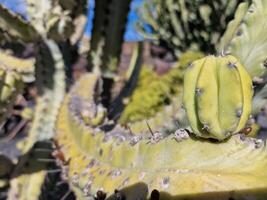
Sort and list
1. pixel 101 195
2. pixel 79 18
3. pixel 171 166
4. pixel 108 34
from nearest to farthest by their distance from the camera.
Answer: pixel 171 166
pixel 101 195
pixel 108 34
pixel 79 18

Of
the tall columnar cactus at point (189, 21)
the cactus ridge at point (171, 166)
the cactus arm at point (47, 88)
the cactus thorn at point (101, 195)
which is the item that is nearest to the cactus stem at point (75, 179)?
the cactus ridge at point (171, 166)

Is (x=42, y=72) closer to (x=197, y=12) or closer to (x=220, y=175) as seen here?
(x=197, y=12)

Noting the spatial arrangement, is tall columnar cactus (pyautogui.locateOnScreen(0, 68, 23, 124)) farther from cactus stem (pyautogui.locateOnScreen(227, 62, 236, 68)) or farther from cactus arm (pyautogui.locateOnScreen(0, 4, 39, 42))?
cactus stem (pyautogui.locateOnScreen(227, 62, 236, 68))

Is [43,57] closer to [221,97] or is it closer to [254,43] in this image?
[254,43]

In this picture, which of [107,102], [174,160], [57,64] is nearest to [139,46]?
[107,102]

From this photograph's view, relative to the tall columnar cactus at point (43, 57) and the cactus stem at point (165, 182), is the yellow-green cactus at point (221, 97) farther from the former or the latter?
the tall columnar cactus at point (43, 57)

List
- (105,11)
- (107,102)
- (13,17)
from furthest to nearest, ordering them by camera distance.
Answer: (107,102) < (105,11) < (13,17)

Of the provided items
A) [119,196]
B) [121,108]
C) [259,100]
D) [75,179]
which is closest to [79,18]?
[121,108]
